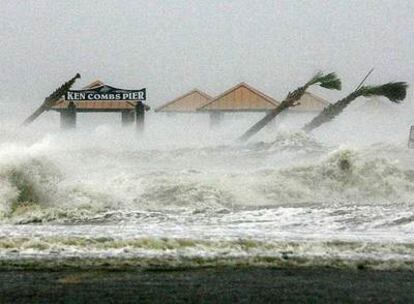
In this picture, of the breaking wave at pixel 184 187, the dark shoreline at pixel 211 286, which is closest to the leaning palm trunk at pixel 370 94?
the breaking wave at pixel 184 187

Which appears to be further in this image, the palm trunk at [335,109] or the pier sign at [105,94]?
the pier sign at [105,94]

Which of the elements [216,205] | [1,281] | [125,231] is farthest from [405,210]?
[1,281]

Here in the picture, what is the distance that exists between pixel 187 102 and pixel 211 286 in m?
37.8

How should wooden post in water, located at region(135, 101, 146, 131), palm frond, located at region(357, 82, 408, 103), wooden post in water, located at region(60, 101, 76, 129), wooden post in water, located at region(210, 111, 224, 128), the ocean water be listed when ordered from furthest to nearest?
1. wooden post in water, located at region(210, 111, 224, 128)
2. wooden post in water, located at region(60, 101, 76, 129)
3. wooden post in water, located at region(135, 101, 146, 131)
4. palm frond, located at region(357, 82, 408, 103)
5. the ocean water

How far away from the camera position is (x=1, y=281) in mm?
7020

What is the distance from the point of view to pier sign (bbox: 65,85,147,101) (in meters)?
30.4

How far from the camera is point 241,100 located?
37.9 metres

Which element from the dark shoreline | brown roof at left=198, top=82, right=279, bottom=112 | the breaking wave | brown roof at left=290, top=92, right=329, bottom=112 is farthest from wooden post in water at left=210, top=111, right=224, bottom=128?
the dark shoreline

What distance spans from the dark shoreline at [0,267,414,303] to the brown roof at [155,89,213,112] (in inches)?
1424

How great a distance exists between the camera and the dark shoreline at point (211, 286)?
6453 mm

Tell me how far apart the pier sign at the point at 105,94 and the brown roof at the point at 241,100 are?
778cm

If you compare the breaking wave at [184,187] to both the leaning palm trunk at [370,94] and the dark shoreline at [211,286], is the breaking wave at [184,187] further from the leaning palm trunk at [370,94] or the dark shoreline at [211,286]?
the dark shoreline at [211,286]

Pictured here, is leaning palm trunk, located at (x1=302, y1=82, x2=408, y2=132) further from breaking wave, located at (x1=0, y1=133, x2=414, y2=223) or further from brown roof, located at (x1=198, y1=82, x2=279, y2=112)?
brown roof, located at (x1=198, y1=82, x2=279, y2=112)

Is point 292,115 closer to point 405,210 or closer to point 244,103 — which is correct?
point 244,103
